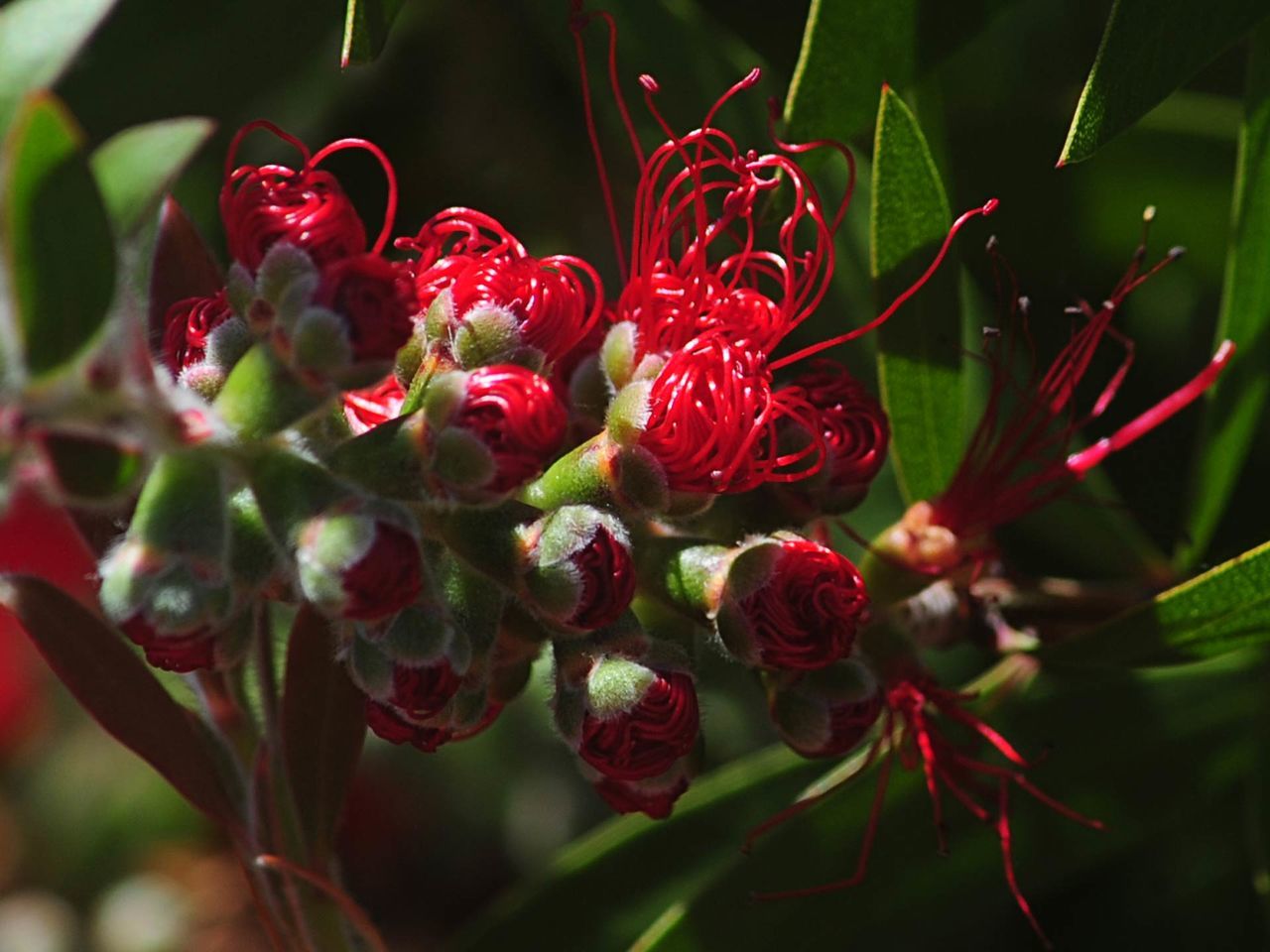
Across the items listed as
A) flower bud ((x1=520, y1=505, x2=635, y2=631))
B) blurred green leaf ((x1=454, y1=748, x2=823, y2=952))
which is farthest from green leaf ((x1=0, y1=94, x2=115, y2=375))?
blurred green leaf ((x1=454, y1=748, x2=823, y2=952))

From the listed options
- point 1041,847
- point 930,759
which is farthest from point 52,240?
point 1041,847

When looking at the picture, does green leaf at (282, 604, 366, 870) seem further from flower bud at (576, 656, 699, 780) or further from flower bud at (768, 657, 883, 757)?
flower bud at (768, 657, 883, 757)

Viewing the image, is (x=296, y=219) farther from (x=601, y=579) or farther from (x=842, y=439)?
(x=842, y=439)

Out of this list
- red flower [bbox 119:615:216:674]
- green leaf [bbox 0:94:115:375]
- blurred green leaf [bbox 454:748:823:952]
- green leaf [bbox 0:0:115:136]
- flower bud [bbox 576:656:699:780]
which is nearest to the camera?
green leaf [bbox 0:94:115:375]

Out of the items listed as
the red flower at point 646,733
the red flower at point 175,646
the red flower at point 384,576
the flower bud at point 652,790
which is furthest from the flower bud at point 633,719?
the red flower at point 175,646

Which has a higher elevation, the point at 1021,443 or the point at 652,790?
the point at 1021,443

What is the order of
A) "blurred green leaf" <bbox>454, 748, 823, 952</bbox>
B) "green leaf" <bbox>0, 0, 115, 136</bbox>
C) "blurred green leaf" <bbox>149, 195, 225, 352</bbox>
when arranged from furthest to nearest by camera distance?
"blurred green leaf" <bbox>454, 748, 823, 952</bbox>, "blurred green leaf" <bbox>149, 195, 225, 352</bbox>, "green leaf" <bbox>0, 0, 115, 136</bbox>

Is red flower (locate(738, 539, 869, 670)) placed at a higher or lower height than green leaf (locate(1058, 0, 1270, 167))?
lower
